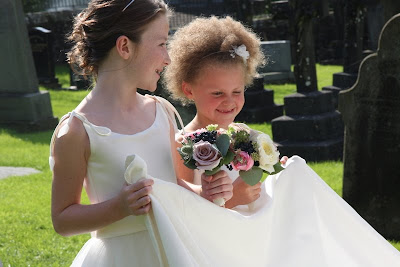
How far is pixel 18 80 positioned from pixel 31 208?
5407 millimetres

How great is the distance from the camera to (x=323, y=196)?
373 centimetres

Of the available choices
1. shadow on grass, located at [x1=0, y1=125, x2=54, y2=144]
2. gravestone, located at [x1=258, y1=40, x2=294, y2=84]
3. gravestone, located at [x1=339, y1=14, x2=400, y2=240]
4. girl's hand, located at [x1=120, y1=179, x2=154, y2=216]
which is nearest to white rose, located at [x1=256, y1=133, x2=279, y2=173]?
girl's hand, located at [x1=120, y1=179, x2=154, y2=216]

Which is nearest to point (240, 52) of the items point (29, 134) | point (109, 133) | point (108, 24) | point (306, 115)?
point (108, 24)

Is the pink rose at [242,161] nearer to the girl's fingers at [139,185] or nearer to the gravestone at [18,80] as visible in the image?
the girl's fingers at [139,185]

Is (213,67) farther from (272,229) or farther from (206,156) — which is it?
(206,156)

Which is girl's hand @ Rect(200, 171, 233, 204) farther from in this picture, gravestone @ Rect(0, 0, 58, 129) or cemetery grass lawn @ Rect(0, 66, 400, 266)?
gravestone @ Rect(0, 0, 58, 129)

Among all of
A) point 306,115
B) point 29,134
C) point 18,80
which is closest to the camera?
point 306,115

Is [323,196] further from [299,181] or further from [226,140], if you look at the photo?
[226,140]

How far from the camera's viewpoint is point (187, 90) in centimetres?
390

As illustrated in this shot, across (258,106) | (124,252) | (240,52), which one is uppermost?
(240,52)

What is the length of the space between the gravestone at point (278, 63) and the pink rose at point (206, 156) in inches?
581

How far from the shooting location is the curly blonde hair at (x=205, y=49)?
12.4ft

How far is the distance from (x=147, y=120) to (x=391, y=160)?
10.8 ft

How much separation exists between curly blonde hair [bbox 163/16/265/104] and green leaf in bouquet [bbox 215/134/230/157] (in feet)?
2.97
